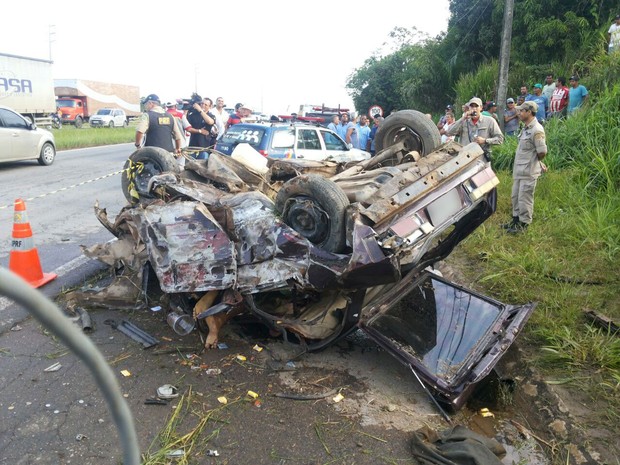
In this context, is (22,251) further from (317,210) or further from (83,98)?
(83,98)

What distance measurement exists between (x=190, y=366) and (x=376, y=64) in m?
27.9

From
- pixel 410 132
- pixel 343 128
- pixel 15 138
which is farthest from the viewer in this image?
pixel 343 128

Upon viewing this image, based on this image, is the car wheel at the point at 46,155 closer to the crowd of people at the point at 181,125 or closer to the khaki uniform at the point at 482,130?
the crowd of people at the point at 181,125

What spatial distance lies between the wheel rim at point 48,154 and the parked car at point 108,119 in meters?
23.1

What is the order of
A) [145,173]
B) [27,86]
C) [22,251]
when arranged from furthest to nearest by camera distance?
[27,86] → [145,173] → [22,251]

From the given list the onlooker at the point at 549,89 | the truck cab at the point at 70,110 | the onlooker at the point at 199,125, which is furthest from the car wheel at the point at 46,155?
the truck cab at the point at 70,110

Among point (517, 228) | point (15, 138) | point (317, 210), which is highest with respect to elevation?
point (317, 210)

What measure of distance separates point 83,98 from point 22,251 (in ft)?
123

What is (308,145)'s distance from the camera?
376 inches

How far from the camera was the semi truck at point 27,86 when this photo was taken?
20234mm

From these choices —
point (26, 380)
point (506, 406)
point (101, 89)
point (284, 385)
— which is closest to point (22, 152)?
point (26, 380)

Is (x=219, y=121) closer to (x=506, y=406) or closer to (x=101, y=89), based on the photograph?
(x=506, y=406)

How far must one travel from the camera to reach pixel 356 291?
343cm

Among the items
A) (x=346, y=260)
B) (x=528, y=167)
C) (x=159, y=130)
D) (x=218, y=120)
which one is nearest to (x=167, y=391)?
(x=346, y=260)
